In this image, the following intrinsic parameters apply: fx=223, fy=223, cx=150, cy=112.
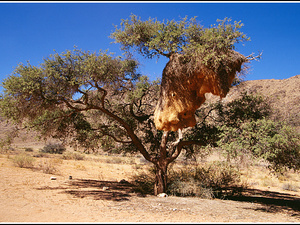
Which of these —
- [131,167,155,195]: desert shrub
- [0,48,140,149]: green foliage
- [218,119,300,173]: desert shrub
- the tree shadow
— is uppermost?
[0,48,140,149]: green foliage

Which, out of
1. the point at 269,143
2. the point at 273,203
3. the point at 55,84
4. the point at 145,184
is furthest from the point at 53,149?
the point at 269,143

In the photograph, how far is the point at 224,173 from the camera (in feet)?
44.5

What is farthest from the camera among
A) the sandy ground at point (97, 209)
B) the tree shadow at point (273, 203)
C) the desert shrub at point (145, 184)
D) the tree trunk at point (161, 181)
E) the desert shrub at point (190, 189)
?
the desert shrub at point (145, 184)

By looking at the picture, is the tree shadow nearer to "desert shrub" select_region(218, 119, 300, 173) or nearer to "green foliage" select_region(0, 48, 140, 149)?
"desert shrub" select_region(218, 119, 300, 173)

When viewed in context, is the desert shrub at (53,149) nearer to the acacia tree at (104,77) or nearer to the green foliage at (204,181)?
the acacia tree at (104,77)

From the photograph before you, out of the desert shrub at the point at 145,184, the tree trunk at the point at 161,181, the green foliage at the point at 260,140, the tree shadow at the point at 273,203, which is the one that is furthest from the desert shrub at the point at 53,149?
the green foliage at the point at 260,140

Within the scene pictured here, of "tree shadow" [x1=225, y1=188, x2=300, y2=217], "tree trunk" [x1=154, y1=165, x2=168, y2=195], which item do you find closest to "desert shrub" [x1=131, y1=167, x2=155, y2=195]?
"tree trunk" [x1=154, y1=165, x2=168, y2=195]

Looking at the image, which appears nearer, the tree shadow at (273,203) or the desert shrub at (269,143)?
the desert shrub at (269,143)

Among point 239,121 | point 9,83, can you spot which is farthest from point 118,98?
point 239,121

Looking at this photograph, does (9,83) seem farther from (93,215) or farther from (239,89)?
(239,89)

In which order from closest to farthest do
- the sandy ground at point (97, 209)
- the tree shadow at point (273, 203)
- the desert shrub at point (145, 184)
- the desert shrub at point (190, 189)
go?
1. the sandy ground at point (97, 209)
2. the tree shadow at point (273, 203)
3. the desert shrub at point (190, 189)
4. the desert shrub at point (145, 184)

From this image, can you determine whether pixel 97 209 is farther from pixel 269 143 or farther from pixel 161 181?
pixel 269 143

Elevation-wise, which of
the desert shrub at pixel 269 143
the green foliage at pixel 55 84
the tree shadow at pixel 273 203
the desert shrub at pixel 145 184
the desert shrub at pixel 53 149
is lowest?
the tree shadow at pixel 273 203

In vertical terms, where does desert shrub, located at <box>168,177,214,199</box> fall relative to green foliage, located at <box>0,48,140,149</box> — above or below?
below
